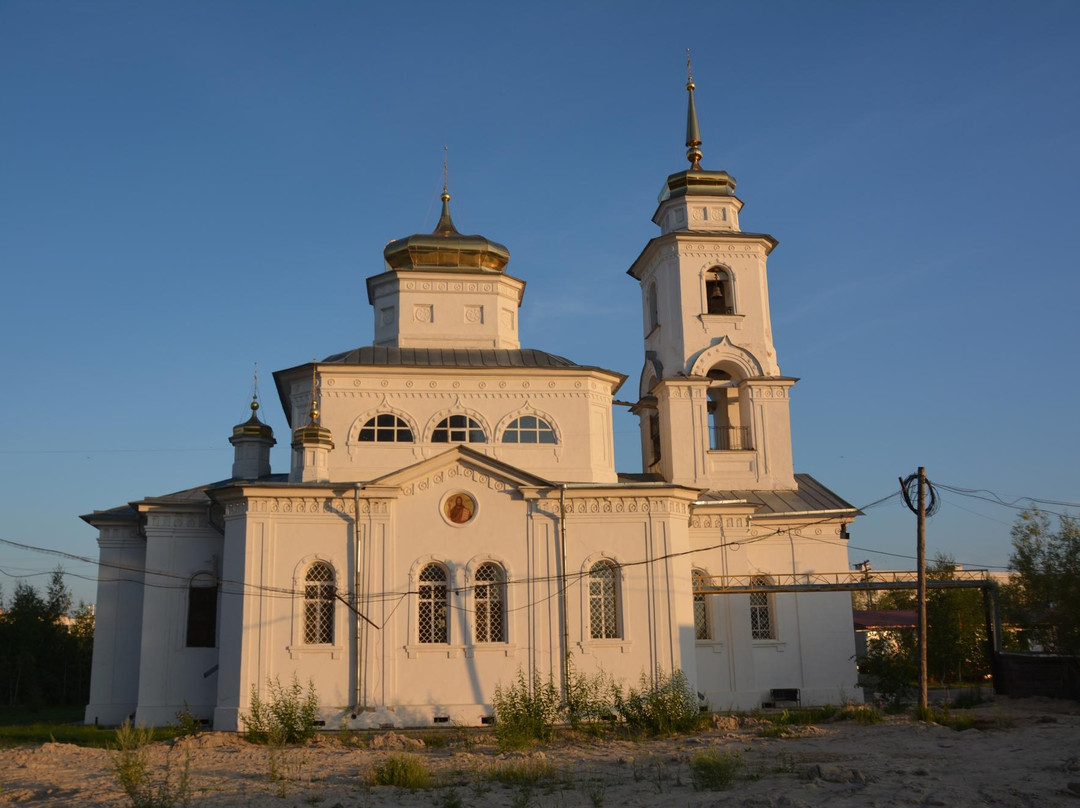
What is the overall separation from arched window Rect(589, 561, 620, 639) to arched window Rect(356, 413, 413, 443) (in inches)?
197

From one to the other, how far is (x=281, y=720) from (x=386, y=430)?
721 cm

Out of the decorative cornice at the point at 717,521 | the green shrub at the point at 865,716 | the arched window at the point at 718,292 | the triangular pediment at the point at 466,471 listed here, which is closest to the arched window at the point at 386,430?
the triangular pediment at the point at 466,471

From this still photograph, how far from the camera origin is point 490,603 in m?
20.7

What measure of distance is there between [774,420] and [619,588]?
6952 millimetres

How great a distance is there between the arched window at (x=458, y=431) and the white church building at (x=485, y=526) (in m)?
0.05

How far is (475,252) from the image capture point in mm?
25750

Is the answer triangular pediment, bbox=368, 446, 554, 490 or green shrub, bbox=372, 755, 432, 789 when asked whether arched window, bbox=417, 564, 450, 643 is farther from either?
green shrub, bbox=372, 755, 432, 789

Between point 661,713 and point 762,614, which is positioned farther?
point 762,614

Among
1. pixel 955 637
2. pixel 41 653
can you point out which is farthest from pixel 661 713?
pixel 41 653

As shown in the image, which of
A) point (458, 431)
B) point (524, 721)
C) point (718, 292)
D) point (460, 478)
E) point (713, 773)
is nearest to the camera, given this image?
point (713, 773)

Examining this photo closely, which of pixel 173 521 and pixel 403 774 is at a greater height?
pixel 173 521

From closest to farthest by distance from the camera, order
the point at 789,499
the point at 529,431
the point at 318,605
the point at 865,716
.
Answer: the point at 865,716
the point at 318,605
the point at 529,431
the point at 789,499

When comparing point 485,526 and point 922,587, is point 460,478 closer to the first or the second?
point 485,526

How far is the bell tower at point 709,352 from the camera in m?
25.1
